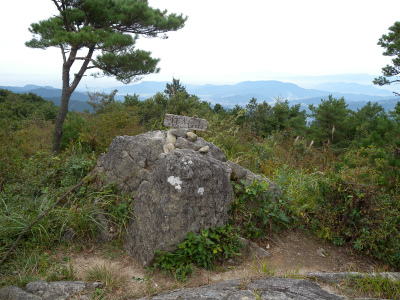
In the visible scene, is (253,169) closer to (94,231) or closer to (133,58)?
(94,231)

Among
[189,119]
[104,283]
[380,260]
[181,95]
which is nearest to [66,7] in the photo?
[181,95]

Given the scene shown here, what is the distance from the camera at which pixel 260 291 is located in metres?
2.98

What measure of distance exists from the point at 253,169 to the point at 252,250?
2.62 meters

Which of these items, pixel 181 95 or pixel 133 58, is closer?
pixel 133 58

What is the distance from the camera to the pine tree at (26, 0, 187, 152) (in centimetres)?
1128

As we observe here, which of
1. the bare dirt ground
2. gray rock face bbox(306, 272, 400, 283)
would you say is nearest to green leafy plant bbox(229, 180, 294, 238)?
the bare dirt ground

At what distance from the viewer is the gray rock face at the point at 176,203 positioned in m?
3.84

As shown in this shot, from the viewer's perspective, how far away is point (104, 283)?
344 cm

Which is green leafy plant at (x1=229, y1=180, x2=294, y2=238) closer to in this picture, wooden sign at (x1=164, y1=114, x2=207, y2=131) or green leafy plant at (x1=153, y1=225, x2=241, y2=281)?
green leafy plant at (x1=153, y1=225, x2=241, y2=281)

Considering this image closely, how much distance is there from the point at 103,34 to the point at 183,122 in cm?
848

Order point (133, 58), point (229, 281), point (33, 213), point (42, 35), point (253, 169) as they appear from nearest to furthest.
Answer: point (229, 281) → point (33, 213) → point (253, 169) → point (42, 35) → point (133, 58)

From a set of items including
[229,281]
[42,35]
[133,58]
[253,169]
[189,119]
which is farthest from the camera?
[133,58]

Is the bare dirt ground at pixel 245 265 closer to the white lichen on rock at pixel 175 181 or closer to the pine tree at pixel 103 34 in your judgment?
the white lichen on rock at pixel 175 181

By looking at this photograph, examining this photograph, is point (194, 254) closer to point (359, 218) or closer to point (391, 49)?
point (359, 218)
